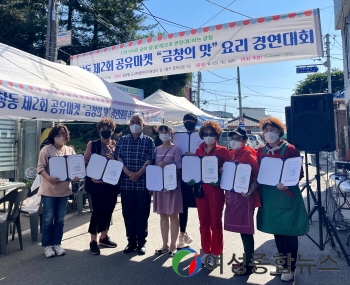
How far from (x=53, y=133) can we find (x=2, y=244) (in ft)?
5.29

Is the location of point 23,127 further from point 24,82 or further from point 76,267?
point 76,267

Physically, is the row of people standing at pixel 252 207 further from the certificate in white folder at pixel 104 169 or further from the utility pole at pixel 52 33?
the utility pole at pixel 52 33

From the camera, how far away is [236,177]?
3309 mm

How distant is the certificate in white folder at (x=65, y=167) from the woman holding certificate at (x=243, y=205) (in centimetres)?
192

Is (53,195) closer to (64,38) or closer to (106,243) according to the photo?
(106,243)

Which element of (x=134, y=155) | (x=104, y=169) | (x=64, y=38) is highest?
(x=64, y=38)

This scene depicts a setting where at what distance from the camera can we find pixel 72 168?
13.1 ft

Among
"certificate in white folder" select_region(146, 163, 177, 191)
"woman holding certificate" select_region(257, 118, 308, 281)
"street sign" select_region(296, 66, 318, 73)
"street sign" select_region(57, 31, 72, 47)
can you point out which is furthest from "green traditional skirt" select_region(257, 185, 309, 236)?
"street sign" select_region(296, 66, 318, 73)

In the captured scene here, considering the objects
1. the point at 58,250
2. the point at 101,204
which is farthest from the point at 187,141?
the point at 58,250

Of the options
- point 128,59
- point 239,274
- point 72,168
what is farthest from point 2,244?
point 128,59

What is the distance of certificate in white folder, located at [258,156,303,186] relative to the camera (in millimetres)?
3096

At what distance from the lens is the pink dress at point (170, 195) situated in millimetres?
3969

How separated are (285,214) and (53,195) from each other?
282cm

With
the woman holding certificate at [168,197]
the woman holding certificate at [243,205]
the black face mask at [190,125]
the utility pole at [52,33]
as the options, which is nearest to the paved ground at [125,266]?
the woman holding certificate at [243,205]
